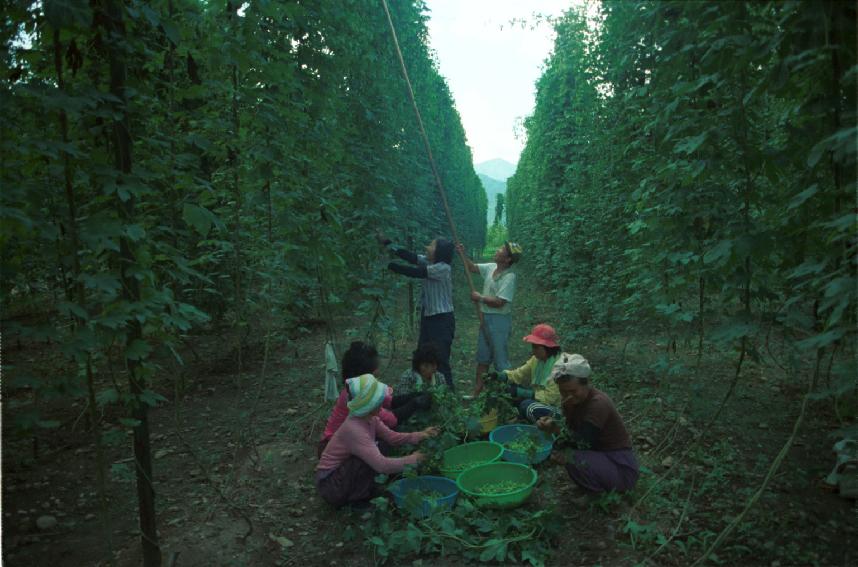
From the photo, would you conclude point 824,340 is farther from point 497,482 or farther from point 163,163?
point 163,163

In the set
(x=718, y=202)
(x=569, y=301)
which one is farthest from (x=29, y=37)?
(x=569, y=301)

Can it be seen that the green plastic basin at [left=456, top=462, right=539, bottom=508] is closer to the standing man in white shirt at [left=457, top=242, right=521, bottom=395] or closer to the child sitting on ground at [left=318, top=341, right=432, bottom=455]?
the child sitting on ground at [left=318, top=341, right=432, bottom=455]

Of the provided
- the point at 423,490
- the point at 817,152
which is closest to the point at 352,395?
the point at 423,490

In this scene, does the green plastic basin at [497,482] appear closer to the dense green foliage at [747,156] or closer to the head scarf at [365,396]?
the head scarf at [365,396]

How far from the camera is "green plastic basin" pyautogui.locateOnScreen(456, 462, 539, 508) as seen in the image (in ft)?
10.6

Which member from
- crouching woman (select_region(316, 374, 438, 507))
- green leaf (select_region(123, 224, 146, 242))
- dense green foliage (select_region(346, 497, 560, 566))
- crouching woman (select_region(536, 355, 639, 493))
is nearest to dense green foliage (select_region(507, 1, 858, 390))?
crouching woman (select_region(536, 355, 639, 493))

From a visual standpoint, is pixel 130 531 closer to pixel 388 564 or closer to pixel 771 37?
pixel 388 564

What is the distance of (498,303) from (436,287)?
65 cm

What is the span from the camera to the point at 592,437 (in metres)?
3.43

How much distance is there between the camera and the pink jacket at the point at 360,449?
11.2ft

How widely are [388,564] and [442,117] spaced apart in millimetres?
15437

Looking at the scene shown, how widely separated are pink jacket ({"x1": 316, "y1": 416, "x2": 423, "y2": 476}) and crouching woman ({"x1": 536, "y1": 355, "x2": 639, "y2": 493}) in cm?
100

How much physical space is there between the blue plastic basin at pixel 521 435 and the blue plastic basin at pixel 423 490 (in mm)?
564

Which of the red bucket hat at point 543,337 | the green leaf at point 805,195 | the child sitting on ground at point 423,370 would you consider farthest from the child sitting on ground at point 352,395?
the green leaf at point 805,195
